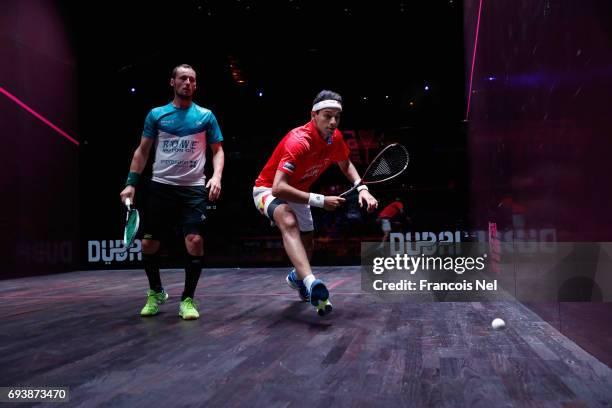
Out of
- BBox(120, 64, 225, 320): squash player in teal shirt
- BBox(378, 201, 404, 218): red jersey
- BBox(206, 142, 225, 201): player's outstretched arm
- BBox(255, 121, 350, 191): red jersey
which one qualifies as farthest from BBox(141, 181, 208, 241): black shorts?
BBox(378, 201, 404, 218): red jersey

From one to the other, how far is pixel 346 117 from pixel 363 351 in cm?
484

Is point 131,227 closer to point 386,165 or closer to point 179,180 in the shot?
point 179,180

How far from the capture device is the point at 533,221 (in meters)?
2.47

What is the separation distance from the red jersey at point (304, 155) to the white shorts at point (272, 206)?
0.06 metres

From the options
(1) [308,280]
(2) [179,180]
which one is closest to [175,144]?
(2) [179,180]

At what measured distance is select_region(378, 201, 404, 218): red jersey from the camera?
6176 millimetres

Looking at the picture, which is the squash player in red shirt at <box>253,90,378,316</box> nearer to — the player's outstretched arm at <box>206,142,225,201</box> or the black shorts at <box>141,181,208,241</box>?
the player's outstretched arm at <box>206,142,225,201</box>

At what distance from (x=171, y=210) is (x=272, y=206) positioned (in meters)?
0.52

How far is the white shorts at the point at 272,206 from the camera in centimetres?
275

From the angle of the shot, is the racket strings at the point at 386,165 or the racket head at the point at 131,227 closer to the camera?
the racket head at the point at 131,227

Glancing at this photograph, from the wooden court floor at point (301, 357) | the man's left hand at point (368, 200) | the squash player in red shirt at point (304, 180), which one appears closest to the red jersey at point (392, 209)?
the wooden court floor at point (301, 357)

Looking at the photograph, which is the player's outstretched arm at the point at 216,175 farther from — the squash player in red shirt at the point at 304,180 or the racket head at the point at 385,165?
the racket head at the point at 385,165

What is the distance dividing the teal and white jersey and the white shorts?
1.23 ft

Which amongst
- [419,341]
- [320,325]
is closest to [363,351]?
[419,341]
